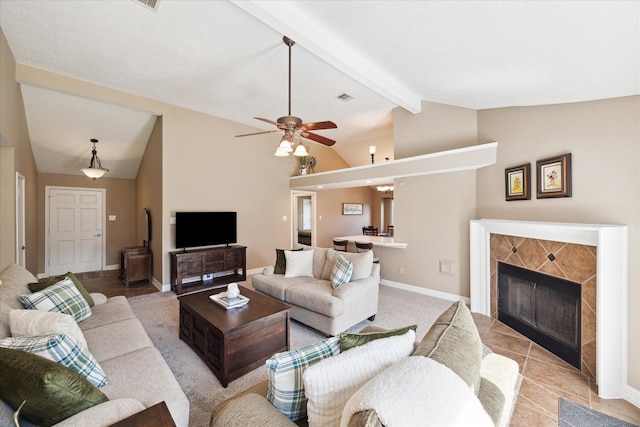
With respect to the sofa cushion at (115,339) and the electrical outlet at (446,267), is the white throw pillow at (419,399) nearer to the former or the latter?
the sofa cushion at (115,339)

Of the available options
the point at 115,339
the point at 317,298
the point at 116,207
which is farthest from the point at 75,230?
the point at 317,298

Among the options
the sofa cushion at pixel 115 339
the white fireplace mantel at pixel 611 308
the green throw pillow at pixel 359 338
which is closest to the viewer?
the green throw pillow at pixel 359 338

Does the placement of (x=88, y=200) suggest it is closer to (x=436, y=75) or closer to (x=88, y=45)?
(x=88, y=45)

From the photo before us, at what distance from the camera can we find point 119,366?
5.41 ft

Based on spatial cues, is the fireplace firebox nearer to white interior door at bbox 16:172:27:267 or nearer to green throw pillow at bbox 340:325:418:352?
green throw pillow at bbox 340:325:418:352

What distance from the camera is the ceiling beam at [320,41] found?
2385 millimetres

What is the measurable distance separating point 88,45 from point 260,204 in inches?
145

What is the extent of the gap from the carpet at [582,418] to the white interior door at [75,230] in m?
8.25

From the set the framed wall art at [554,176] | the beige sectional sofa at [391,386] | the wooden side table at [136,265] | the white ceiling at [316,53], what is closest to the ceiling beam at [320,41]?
the white ceiling at [316,53]

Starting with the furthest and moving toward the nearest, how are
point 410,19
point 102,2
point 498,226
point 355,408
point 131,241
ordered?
point 131,241
point 498,226
point 102,2
point 410,19
point 355,408

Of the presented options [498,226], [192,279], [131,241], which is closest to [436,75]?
[498,226]

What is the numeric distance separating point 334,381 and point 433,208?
398cm

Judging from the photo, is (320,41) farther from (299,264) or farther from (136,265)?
(136,265)

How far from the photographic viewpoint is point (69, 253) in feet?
19.6
